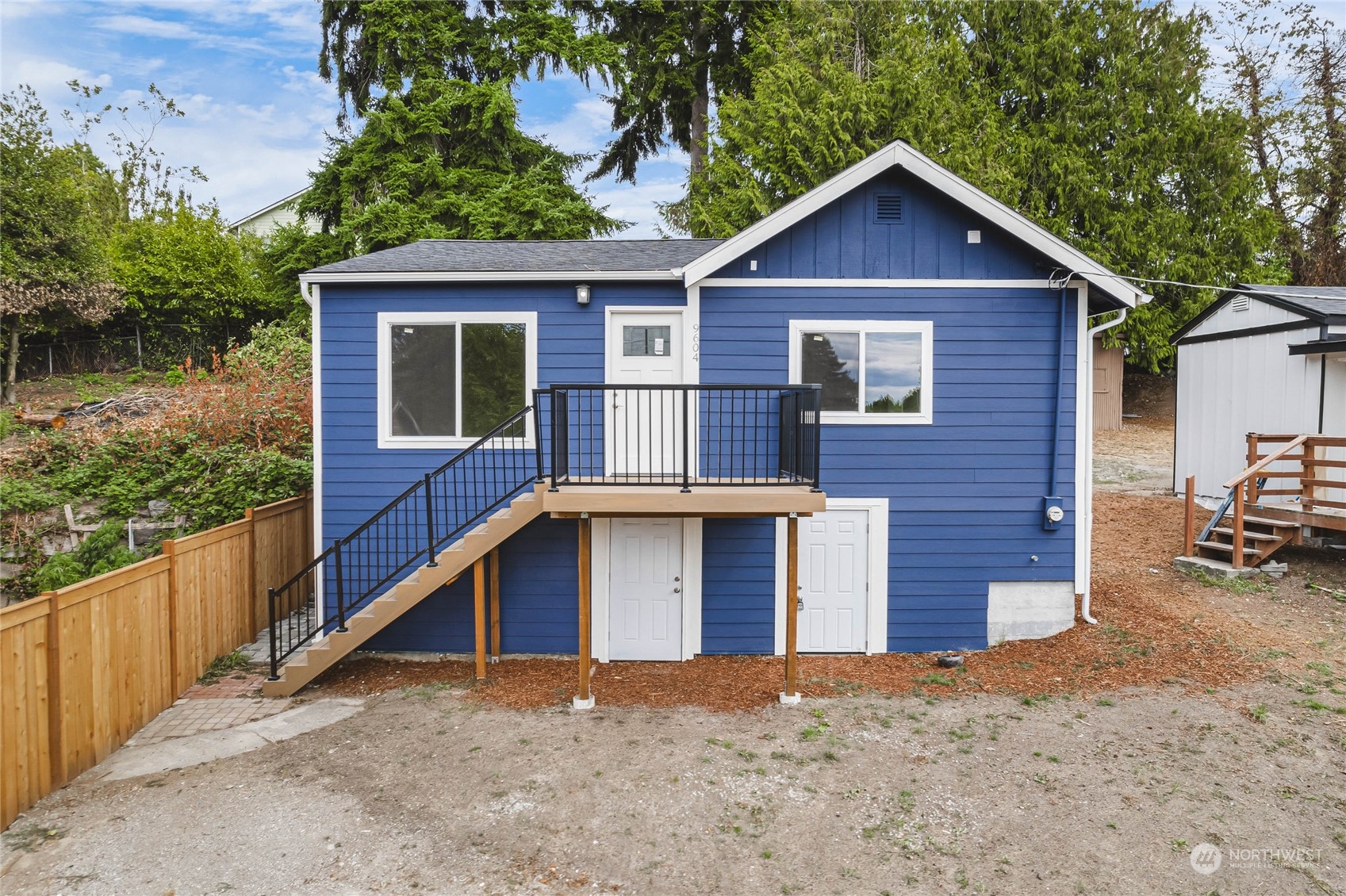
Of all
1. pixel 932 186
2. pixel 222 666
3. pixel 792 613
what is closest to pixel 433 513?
pixel 222 666

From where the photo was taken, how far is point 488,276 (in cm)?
784

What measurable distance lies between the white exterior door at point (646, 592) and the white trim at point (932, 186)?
9.73 feet

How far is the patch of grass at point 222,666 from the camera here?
724 centimetres

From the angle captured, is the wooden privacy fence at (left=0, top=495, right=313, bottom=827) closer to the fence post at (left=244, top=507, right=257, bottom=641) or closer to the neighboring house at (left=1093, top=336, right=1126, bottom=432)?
the fence post at (left=244, top=507, right=257, bottom=641)

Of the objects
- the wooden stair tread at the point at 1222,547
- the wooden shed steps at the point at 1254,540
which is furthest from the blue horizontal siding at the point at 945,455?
the wooden shed steps at the point at 1254,540

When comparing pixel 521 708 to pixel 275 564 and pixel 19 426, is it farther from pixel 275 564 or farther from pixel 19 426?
pixel 19 426

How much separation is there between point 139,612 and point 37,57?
72.2 feet

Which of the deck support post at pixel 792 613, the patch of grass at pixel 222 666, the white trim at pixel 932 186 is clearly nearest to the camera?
the deck support post at pixel 792 613

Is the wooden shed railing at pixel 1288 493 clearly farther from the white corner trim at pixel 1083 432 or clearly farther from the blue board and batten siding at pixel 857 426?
the blue board and batten siding at pixel 857 426

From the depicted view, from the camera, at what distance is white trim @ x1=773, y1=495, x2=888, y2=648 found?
8078 mm

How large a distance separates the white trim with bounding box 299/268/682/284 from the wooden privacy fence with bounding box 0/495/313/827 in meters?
3.06

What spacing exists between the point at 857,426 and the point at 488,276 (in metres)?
4.56

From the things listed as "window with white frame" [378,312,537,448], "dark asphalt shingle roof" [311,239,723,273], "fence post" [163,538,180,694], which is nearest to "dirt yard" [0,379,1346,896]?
"fence post" [163,538,180,694]

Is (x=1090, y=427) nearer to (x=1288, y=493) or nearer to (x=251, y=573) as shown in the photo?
(x=1288, y=493)
